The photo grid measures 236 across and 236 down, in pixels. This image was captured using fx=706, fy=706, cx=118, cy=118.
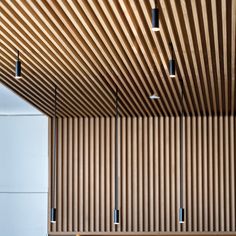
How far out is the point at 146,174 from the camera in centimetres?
1327

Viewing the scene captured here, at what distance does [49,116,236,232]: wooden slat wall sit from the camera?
1302cm

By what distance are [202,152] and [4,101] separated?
3779 mm

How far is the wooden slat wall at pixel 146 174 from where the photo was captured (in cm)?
1302

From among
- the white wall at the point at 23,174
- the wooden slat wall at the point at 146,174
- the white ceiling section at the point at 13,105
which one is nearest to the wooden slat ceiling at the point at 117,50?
the white ceiling section at the point at 13,105

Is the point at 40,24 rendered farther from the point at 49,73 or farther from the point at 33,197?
the point at 33,197

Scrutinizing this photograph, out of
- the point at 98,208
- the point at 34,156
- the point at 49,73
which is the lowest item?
the point at 98,208

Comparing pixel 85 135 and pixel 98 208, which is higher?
pixel 85 135


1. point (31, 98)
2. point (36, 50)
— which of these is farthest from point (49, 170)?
point (36, 50)

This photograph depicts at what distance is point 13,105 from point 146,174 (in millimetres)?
2816

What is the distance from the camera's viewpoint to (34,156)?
14.0 m

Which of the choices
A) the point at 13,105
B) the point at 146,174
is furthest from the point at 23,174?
the point at 146,174

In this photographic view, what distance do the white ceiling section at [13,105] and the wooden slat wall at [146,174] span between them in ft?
2.58

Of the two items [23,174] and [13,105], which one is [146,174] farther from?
[13,105]

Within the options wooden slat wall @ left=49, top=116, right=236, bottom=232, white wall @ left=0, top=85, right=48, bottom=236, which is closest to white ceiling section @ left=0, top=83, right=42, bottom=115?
white wall @ left=0, top=85, right=48, bottom=236
